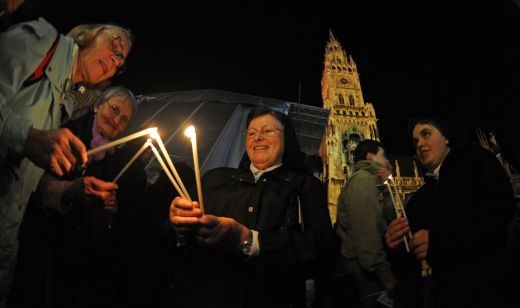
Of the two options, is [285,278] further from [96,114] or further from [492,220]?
[96,114]

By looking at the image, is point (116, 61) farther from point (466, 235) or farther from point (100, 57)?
point (466, 235)

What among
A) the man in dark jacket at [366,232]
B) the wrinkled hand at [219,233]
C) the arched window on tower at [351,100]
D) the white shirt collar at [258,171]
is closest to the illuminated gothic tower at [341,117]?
the arched window on tower at [351,100]

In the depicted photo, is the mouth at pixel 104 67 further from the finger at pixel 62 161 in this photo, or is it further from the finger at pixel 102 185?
the finger at pixel 62 161

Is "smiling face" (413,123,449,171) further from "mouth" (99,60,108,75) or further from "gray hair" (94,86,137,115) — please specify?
"gray hair" (94,86,137,115)

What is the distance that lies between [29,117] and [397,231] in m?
3.13

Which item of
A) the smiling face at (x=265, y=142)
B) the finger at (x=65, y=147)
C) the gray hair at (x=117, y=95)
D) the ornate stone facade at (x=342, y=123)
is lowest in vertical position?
Answer: the finger at (x=65, y=147)

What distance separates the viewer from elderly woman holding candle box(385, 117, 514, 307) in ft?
7.66

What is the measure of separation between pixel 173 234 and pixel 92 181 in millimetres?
834

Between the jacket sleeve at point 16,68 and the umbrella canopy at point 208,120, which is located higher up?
the umbrella canopy at point 208,120

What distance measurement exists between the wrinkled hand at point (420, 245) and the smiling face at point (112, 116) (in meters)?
3.70

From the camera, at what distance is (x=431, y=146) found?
346cm

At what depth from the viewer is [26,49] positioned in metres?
1.83

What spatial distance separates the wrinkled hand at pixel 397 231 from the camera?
2757mm

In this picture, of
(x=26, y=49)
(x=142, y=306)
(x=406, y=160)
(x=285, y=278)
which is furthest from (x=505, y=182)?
(x=406, y=160)
